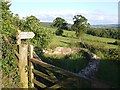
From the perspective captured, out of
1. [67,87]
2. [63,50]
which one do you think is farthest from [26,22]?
[67,87]

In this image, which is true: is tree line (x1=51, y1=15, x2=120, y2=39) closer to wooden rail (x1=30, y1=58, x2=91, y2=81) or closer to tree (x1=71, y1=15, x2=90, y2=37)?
tree (x1=71, y1=15, x2=90, y2=37)

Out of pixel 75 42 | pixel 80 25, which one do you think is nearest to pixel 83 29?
pixel 80 25

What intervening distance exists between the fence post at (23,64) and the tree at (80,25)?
33103 mm

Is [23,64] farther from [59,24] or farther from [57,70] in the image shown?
[59,24]

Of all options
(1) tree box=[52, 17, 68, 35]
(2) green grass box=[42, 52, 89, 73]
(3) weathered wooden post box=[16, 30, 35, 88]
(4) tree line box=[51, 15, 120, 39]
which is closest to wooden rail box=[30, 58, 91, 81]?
(3) weathered wooden post box=[16, 30, 35, 88]

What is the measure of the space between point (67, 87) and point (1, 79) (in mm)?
2236

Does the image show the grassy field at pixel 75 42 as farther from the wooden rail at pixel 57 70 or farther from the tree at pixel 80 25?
the wooden rail at pixel 57 70

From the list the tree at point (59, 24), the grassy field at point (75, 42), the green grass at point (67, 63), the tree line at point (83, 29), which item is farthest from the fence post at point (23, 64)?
the tree at point (59, 24)

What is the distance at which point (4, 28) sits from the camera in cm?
908

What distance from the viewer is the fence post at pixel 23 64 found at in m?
6.83

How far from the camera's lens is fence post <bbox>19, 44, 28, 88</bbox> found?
22.4 ft

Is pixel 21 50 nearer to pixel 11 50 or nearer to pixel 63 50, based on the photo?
pixel 11 50

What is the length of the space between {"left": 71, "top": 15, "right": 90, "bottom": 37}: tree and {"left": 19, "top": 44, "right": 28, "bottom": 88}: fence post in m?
33.1

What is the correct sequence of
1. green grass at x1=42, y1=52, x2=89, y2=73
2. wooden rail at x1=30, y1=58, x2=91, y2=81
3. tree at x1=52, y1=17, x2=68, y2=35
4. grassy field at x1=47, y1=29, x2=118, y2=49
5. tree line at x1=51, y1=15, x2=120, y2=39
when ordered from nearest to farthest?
wooden rail at x1=30, y1=58, x2=91, y2=81
green grass at x1=42, y1=52, x2=89, y2=73
grassy field at x1=47, y1=29, x2=118, y2=49
tree line at x1=51, y1=15, x2=120, y2=39
tree at x1=52, y1=17, x2=68, y2=35
